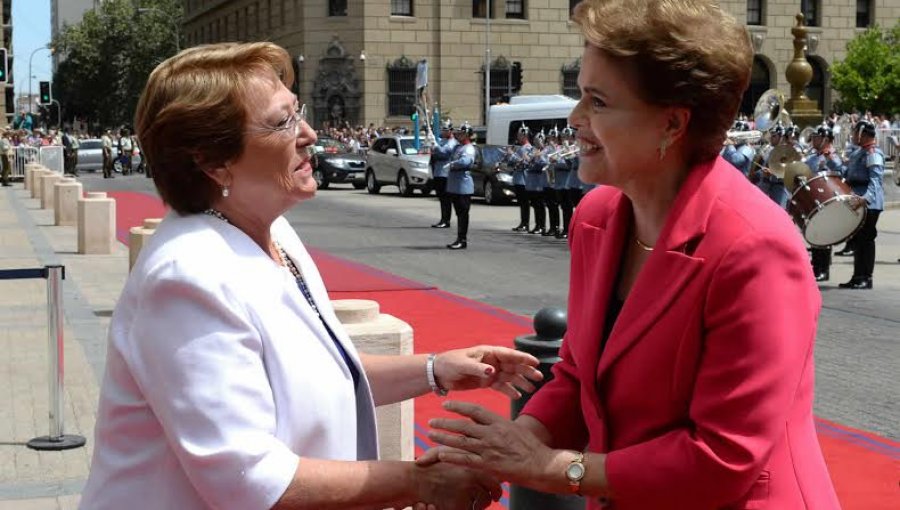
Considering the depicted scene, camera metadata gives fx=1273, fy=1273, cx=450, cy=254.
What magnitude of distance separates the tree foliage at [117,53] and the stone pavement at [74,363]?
70.5m

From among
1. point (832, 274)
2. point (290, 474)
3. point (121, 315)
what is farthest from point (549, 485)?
point (832, 274)

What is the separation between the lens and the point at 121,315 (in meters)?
2.46

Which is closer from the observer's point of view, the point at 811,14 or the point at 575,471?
the point at 575,471

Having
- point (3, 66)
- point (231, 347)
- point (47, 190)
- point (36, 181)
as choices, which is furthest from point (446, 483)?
point (36, 181)

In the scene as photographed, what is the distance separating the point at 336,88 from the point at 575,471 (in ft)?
193

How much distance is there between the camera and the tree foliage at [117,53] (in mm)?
86438

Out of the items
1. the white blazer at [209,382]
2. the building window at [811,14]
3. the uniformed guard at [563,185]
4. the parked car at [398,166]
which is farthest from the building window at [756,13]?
the white blazer at [209,382]

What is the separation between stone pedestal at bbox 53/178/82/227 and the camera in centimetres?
2333

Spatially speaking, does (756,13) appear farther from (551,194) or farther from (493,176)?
(551,194)

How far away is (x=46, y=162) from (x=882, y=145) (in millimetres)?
28817

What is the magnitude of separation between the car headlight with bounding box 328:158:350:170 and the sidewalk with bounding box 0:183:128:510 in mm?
20190

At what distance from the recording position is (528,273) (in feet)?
52.6

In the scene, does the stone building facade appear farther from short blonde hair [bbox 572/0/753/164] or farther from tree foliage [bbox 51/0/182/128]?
short blonde hair [bbox 572/0/753/164]

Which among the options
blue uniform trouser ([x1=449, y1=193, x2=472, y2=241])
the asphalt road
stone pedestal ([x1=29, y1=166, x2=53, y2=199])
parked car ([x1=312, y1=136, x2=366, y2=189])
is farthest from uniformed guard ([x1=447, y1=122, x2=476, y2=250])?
parked car ([x1=312, y1=136, x2=366, y2=189])
